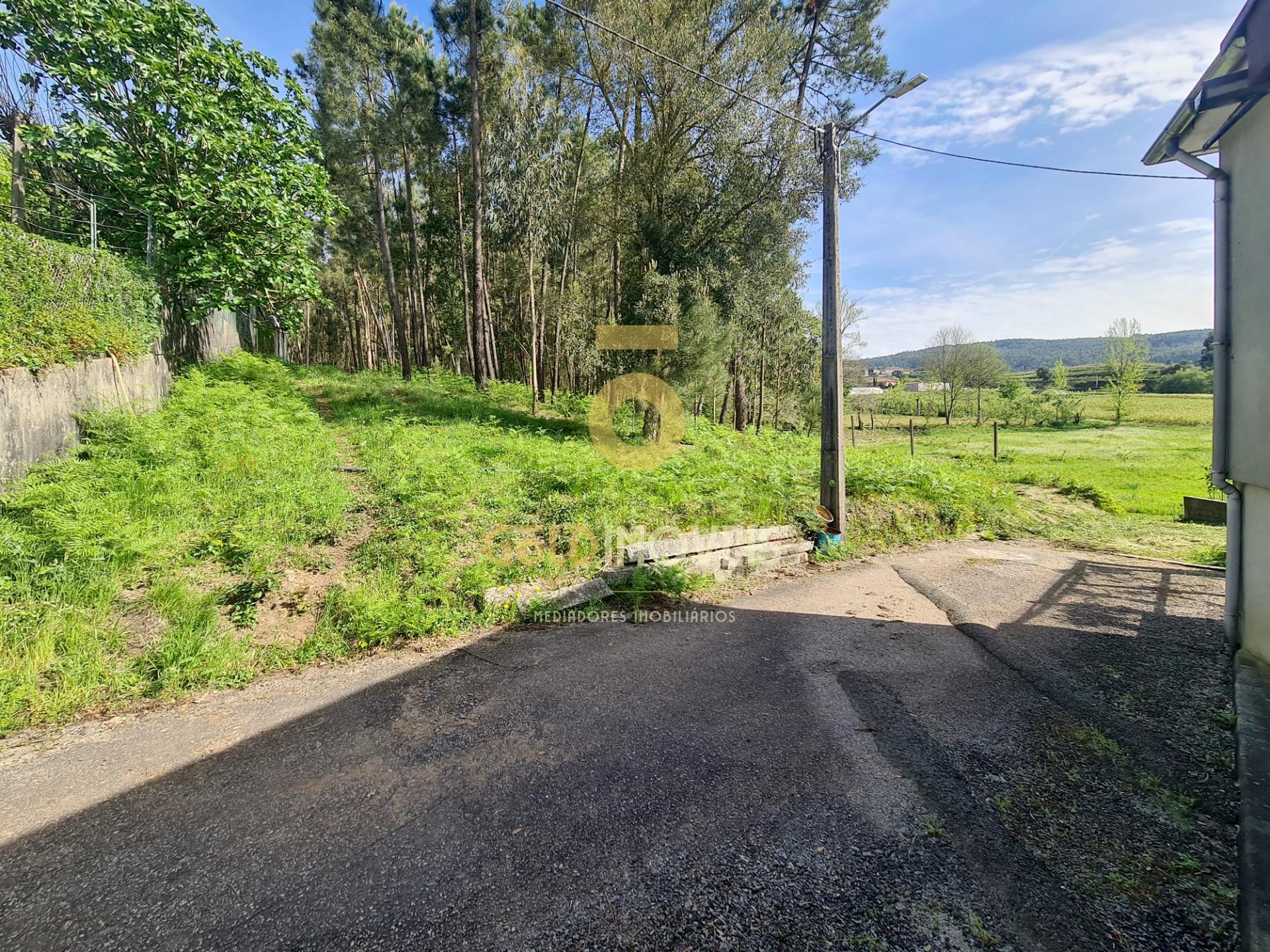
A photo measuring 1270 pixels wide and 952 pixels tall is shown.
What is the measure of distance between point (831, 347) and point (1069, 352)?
321ft

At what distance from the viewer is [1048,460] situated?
17.4 m

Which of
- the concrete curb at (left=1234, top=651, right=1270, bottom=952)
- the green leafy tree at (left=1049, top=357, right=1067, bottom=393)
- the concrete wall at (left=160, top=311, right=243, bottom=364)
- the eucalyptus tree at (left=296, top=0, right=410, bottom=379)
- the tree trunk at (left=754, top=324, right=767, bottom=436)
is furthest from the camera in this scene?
the green leafy tree at (left=1049, top=357, right=1067, bottom=393)

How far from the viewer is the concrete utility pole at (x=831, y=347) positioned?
612 cm

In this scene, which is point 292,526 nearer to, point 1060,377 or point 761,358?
point 761,358

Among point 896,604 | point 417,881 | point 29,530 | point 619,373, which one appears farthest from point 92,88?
point 896,604

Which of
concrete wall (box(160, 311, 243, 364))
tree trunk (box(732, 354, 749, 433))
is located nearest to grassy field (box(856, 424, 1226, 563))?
tree trunk (box(732, 354, 749, 433))

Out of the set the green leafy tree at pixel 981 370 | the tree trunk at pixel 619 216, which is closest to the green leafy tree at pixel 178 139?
A: the tree trunk at pixel 619 216

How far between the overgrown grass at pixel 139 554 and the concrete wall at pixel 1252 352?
647cm

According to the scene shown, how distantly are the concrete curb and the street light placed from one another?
356 cm

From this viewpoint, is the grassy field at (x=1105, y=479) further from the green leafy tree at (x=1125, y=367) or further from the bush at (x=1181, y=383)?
the bush at (x=1181, y=383)

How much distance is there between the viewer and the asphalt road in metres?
1.77

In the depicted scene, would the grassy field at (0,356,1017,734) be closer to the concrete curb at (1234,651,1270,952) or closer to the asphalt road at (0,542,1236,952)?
the asphalt road at (0,542,1236,952)

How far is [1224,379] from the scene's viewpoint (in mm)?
3750

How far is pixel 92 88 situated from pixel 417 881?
11.9 m
